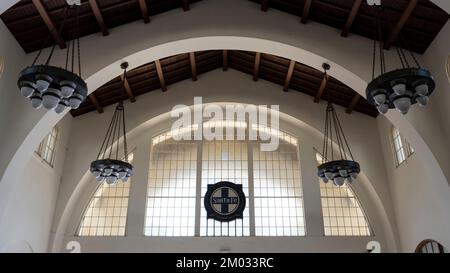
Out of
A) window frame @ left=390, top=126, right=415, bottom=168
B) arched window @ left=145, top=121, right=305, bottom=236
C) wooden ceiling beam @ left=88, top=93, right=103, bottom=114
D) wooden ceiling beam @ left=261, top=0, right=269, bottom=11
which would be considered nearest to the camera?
wooden ceiling beam @ left=261, top=0, right=269, bottom=11

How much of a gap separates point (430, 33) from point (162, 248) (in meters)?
9.72

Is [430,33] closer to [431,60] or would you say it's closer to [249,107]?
[431,60]

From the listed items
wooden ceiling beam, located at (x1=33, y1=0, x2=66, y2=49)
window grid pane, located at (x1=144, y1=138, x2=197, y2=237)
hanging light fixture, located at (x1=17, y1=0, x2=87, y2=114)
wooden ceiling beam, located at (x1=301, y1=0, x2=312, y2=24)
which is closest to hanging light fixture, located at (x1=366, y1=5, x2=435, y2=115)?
wooden ceiling beam, located at (x1=301, y1=0, x2=312, y2=24)

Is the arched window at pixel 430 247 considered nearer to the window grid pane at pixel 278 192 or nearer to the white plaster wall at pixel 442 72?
the white plaster wall at pixel 442 72

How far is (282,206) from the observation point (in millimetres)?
13195

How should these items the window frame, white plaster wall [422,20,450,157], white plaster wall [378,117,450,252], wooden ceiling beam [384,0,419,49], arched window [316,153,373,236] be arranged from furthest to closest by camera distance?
arched window [316,153,373,236], the window frame, white plaster wall [378,117,450,252], white plaster wall [422,20,450,157], wooden ceiling beam [384,0,419,49]

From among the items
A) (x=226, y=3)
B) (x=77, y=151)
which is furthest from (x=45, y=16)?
(x=77, y=151)

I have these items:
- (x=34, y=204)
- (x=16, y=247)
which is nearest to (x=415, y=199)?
(x=34, y=204)

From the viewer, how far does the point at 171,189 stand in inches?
528

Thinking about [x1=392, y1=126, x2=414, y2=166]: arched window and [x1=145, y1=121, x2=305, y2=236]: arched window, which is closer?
[x1=392, y1=126, x2=414, y2=166]: arched window

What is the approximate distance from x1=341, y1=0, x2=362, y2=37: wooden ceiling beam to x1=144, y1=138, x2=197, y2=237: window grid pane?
6.70 m

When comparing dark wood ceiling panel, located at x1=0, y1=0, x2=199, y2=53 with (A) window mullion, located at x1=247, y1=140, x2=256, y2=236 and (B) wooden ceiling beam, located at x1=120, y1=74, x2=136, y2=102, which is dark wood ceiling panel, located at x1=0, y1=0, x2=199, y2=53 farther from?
(A) window mullion, located at x1=247, y1=140, x2=256, y2=236

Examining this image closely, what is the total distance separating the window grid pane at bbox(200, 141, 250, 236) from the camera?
12.8 metres

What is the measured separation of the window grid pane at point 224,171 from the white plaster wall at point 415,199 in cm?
480
